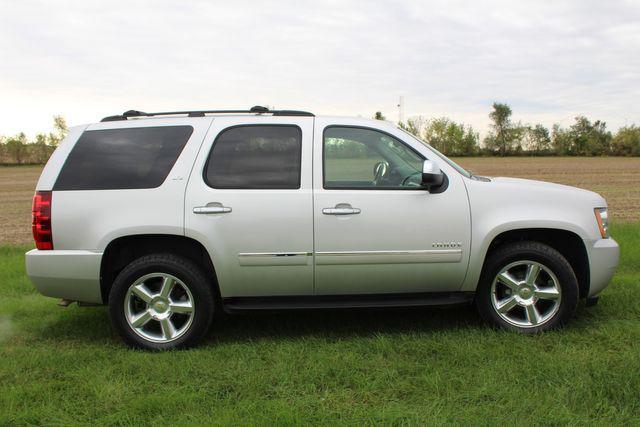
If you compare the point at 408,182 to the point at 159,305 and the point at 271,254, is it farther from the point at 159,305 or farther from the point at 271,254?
the point at 159,305

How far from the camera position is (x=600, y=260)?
165 inches

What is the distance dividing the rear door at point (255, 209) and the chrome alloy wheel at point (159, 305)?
33cm

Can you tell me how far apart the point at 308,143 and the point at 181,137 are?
981 millimetres

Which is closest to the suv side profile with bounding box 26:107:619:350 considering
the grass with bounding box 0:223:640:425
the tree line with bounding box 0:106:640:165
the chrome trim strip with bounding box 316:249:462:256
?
the chrome trim strip with bounding box 316:249:462:256

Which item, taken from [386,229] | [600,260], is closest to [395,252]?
[386,229]

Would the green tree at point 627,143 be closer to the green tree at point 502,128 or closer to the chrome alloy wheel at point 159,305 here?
the green tree at point 502,128

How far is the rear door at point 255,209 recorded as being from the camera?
12.9ft

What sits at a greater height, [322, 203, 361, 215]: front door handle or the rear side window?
the rear side window

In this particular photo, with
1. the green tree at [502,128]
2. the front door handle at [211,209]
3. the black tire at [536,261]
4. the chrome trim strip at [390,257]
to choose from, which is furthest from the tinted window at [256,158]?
the green tree at [502,128]

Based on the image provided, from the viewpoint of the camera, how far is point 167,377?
353cm

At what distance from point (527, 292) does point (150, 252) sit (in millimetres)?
2984

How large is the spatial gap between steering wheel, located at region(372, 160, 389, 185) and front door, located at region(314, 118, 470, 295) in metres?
0.10

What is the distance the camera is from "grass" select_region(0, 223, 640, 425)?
2.98m

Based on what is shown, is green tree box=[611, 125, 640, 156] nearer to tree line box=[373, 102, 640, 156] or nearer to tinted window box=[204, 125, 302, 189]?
tree line box=[373, 102, 640, 156]
